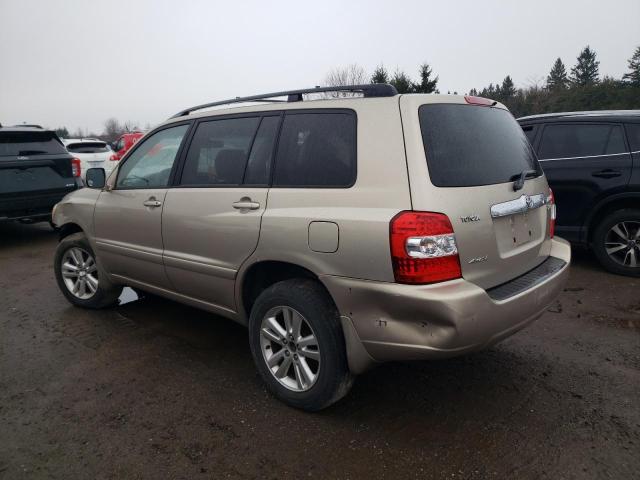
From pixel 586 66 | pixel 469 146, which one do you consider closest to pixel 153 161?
pixel 469 146

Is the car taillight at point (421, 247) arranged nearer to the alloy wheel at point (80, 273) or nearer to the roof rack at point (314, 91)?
the roof rack at point (314, 91)

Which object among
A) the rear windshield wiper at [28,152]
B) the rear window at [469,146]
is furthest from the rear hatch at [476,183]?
the rear windshield wiper at [28,152]

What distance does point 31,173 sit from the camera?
7.44 metres

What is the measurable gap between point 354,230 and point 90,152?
1373 centimetres

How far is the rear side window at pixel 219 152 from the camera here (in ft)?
10.2

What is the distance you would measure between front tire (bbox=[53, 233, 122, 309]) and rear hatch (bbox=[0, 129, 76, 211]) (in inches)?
135

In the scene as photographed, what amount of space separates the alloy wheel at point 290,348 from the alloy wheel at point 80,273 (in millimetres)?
2302

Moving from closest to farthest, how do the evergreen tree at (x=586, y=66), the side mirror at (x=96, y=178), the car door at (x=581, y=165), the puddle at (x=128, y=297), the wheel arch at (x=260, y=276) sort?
the wheel arch at (x=260, y=276), the side mirror at (x=96, y=178), the puddle at (x=128, y=297), the car door at (x=581, y=165), the evergreen tree at (x=586, y=66)

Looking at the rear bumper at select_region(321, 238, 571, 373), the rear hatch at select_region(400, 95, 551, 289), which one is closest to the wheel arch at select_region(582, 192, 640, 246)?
the rear hatch at select_region(400, 95, 551, 289)

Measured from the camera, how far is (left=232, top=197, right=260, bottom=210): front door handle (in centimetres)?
287

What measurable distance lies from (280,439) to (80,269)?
9.66 feet

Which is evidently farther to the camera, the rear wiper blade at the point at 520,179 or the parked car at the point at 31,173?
the parked car at the point at 31,173

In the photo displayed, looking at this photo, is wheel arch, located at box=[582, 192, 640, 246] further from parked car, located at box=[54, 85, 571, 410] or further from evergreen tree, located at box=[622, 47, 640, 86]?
evergreen tree, located at box=[622, 47, 640, 86]

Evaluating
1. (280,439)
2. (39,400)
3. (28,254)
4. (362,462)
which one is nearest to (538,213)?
(362,462)
